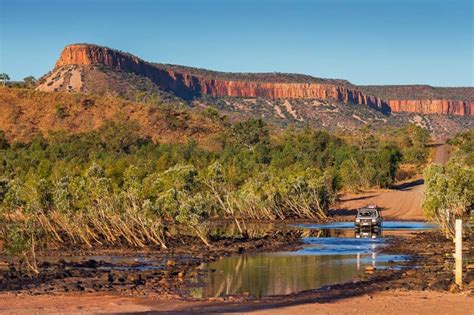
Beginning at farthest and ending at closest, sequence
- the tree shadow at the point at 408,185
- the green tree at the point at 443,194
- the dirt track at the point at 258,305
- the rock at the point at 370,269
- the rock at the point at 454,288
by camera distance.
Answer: the tree shadow at the point at 408,185 → the green tree at the point at 443,194 → the rock at the point at 370,269 → the rock at the point at 454,288 → the dirt track at the point at 258,305

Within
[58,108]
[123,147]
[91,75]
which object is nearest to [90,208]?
[123,147]

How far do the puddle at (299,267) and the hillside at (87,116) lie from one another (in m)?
78.4

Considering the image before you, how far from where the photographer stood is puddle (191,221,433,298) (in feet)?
102

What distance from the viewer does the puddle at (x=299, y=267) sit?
31.2 metres

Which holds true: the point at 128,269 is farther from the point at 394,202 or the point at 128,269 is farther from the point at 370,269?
the point at 394,202

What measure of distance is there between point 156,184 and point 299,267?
15.7 m

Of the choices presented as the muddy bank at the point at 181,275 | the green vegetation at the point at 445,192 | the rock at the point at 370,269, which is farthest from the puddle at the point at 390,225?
the rock at the point at 370,269

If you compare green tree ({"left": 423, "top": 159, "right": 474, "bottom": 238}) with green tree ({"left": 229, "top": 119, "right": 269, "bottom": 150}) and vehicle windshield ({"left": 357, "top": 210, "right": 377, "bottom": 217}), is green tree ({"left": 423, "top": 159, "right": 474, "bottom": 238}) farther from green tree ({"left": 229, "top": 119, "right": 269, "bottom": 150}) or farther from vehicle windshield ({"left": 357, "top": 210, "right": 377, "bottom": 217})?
green tree ({"left": 229, "top": 119, "right": 269, "bottom": 150})

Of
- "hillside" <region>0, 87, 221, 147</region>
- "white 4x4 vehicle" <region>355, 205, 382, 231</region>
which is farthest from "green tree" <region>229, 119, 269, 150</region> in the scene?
"white 4x4 vehicle" <region>355, 205, 382, 231</region>

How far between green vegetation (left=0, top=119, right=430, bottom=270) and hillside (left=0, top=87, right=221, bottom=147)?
5.01 meters

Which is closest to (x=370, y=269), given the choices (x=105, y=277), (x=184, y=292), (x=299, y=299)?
(x=299, y=299)

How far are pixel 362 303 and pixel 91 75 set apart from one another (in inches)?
6484

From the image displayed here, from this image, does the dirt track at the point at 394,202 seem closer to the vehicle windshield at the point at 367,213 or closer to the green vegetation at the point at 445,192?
the vehicle windshield at the point at 367,213

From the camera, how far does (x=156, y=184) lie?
51.0 metres
